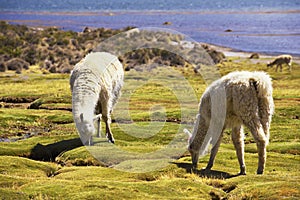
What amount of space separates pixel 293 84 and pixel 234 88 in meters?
48.3

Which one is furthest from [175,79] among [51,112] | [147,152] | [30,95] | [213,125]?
[213,125]

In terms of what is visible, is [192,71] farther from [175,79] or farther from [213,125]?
[213,125]

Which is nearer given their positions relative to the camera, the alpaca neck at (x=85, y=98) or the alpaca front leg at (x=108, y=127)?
the alpaca neck at (x=85, y=98)

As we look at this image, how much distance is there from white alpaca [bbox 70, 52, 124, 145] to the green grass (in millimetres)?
1707

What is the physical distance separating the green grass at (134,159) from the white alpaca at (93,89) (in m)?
1.71

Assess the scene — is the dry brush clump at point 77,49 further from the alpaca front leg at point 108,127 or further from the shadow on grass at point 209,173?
the shadow on grass at point 209,173

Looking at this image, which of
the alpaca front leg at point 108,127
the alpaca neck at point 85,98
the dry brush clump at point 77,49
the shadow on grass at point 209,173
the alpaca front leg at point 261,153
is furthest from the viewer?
the dry brush clump at point 77,49

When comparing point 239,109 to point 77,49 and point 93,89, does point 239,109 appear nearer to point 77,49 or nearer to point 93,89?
point 93,89

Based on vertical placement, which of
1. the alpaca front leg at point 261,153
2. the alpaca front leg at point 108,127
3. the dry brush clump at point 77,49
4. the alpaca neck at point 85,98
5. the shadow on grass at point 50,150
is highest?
the alpaca neck at point 85,98

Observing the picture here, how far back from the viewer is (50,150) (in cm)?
2384

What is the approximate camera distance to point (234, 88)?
54.1 ft

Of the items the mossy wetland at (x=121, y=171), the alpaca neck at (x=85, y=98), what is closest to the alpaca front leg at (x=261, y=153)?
the mossy wetland at (x=121, y=171)

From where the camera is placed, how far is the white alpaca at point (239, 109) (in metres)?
16.2

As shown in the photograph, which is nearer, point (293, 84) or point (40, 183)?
point (40, 183)
